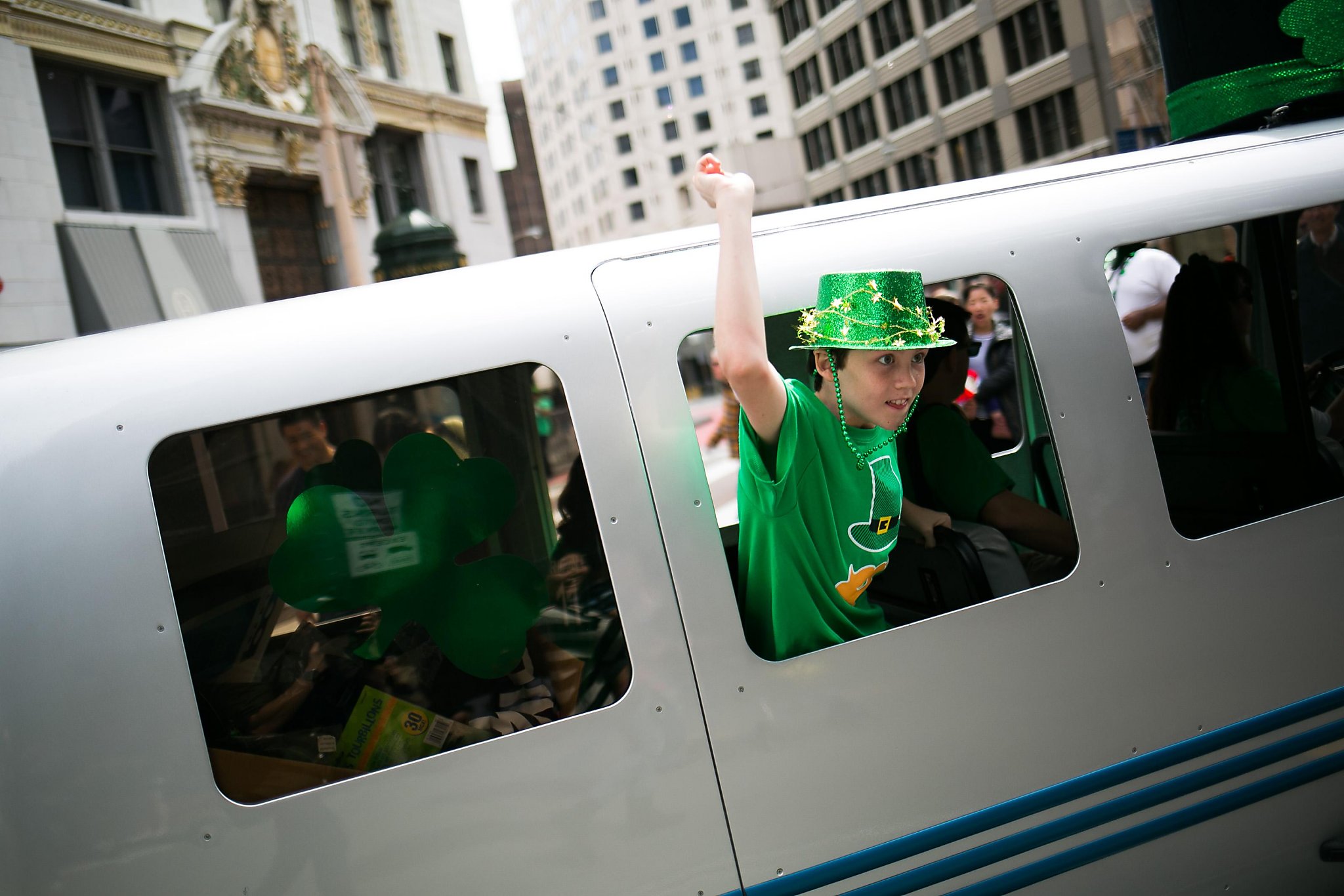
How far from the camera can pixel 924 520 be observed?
2553mm

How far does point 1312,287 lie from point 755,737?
225 centimetres

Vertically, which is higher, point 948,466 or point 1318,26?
point 1318,26

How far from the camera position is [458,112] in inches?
816

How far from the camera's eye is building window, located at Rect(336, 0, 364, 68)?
1848 centimetres

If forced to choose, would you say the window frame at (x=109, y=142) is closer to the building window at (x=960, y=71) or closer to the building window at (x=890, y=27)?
the building window at (x=960, y=71)

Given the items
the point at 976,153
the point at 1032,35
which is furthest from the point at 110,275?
the point at 976,153

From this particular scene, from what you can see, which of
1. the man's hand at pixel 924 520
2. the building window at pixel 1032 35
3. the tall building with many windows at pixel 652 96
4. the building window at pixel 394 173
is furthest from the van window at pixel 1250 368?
the tall building with many windows at pixel 652 96

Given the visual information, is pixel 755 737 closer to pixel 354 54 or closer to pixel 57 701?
pixel 57 701

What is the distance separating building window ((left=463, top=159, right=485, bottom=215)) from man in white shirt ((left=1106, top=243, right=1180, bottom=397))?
63.7ft

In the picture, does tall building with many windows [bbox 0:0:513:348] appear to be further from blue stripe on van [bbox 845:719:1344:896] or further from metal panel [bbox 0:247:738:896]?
blue stripe on van [bbox 845:719:1344:896]

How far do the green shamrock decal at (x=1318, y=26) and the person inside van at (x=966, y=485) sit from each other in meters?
1.28

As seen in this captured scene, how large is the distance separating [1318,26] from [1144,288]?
0.84 metres

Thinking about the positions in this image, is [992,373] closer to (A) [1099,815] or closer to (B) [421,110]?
(A) [1099,815]

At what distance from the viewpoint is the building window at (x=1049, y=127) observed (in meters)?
29.2
